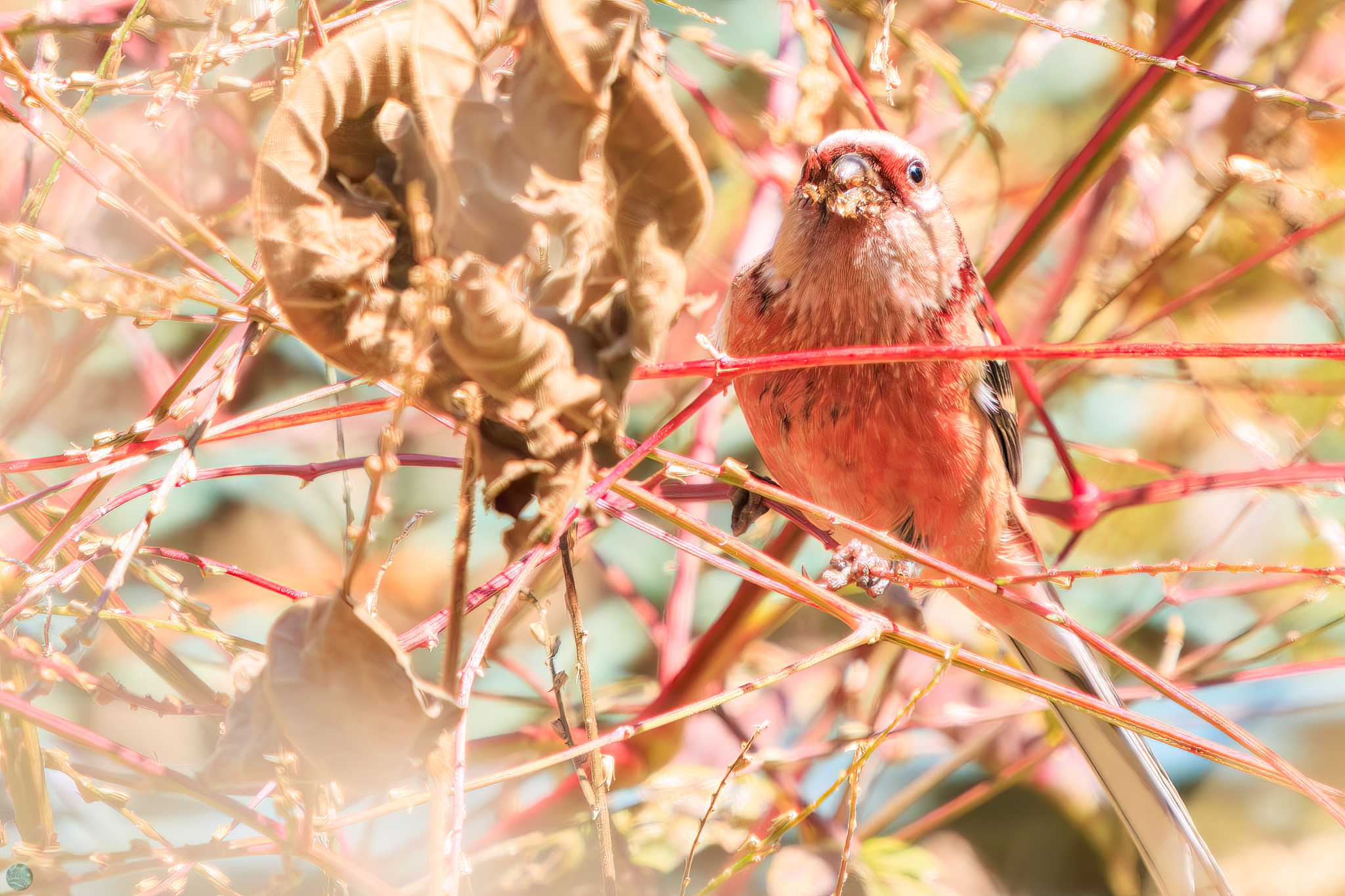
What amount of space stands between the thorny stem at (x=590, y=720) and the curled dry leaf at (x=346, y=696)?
193mm

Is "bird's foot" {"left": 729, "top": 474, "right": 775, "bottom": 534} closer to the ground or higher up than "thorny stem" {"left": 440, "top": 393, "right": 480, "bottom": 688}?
higher up

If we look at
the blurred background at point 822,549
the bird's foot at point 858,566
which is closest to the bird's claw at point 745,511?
the blurred background at point 822,549

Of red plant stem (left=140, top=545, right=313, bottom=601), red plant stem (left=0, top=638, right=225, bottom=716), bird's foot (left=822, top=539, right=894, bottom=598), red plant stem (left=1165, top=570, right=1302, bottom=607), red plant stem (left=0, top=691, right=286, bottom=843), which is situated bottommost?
red plant stem (left=0, top=691, right=286, bottom=843)

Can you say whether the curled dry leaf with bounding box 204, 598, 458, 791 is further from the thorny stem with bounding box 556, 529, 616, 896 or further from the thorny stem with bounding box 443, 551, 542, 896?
the thorny stem with bounding box 556, 529, 616, 896

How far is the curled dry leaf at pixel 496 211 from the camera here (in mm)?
916

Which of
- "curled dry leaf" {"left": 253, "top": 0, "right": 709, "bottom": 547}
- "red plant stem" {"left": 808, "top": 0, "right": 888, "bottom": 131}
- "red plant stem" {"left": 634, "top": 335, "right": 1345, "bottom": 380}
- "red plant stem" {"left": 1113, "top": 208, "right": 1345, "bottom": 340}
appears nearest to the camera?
"curled dry leaf" {"left": 253, "top": 0, "right": 709, "bottom": 547}

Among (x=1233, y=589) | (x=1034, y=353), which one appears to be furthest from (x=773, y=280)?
(x=1233, y=589)

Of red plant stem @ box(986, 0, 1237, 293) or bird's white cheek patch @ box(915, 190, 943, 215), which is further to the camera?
bird's white cheek patch @ box(915, 190, 943, 215)

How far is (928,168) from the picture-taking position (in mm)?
2332

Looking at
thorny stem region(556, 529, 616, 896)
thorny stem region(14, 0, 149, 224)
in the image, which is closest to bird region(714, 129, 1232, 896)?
thorny stem region(556, 529, 616, 896)

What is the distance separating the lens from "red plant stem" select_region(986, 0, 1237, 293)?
6.60 feet

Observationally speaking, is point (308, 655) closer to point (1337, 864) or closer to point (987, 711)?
point (987, 711)

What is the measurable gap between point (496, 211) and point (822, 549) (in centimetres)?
209

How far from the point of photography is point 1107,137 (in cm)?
210
